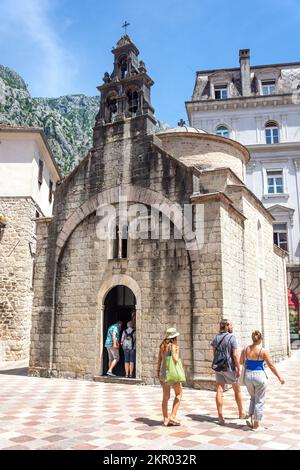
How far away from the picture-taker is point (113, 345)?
11.7m

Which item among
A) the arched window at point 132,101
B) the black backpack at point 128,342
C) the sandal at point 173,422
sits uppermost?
the arched window at point 132,101

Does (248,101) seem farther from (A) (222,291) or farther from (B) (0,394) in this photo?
(B) (0,394)

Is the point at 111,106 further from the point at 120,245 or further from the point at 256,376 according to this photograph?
the point at 256,376

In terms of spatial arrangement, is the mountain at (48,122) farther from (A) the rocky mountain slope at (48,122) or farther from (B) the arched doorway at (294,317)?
(B) the arched doorway at (294,317)

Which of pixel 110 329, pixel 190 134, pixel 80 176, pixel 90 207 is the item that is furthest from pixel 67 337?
pixel 190 134

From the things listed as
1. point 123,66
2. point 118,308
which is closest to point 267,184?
point 123,66

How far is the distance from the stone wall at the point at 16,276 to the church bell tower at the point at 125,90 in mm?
7791

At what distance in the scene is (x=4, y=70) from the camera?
90812 millimetres

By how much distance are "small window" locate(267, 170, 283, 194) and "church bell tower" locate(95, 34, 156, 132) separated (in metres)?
17.7

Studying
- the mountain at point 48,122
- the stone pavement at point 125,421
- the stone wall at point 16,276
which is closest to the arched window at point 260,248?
the stone pavement at point 125,421

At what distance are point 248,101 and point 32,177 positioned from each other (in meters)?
17.8

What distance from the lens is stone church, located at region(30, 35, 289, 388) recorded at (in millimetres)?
10742

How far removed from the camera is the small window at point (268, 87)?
101ft

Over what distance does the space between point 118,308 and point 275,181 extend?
19957mm
